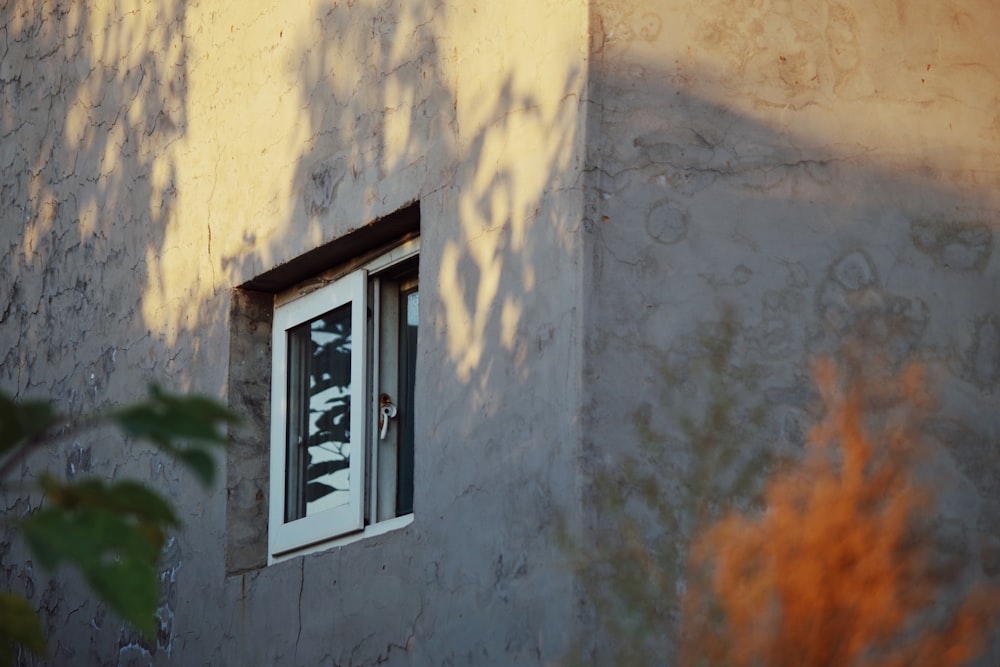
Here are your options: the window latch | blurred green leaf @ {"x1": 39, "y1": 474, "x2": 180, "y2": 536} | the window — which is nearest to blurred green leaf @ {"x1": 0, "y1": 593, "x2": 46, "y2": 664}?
blurred green leaf @ {"x1": 39, "y1": 474, "x2": 180, "y2": 536}

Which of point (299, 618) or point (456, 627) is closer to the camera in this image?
point (456, 627)

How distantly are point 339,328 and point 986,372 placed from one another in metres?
2.06

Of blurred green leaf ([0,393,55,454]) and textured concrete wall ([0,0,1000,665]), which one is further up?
textured concrete wall ([0,0,1000,665])

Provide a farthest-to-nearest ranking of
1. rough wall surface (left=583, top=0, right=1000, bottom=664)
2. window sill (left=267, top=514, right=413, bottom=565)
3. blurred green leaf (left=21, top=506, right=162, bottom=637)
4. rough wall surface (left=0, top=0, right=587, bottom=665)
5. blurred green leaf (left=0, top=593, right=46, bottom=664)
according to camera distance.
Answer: window sill (left=267, top=514, right=413, bottom=565)
rough wall surface (left=0, top=0, right=587, bottom=665)
rough wall surface (left=583, top=0, right=1000, bottom=664)
blurred green leaf (left=0, top=593, right=46, bottom=664)
blurred green leaf (left=21, top=506, right=162, bottom=637)

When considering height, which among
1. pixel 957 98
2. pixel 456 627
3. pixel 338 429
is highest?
pixel 957 98

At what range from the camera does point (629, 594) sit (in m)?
3.72

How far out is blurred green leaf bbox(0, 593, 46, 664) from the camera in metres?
1.63

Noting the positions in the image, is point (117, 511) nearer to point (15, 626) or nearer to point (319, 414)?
point (15, 626)

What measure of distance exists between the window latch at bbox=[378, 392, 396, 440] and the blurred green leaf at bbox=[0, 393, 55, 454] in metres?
3.31

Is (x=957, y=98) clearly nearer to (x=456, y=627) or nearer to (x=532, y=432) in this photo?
(x=532, y=432)

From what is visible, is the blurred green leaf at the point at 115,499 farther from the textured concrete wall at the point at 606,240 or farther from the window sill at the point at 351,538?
the window sill at the point at 351,538

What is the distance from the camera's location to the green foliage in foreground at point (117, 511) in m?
1.47

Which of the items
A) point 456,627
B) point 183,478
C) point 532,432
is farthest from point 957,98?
point 183,478

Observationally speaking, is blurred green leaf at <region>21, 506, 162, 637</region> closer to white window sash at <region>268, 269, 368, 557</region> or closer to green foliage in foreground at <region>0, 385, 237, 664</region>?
green foliage in foreground at <region>0, 385, 237, 664</region>
